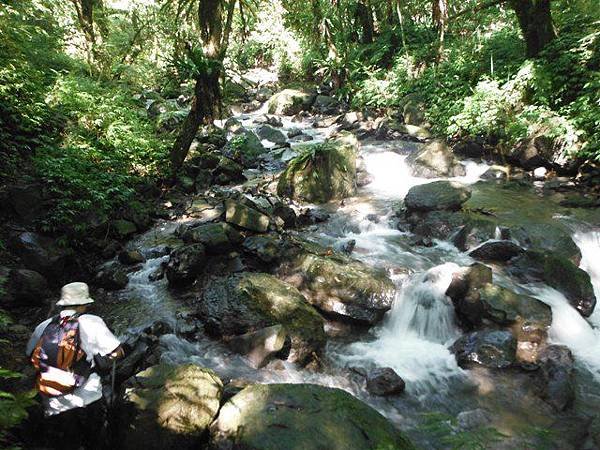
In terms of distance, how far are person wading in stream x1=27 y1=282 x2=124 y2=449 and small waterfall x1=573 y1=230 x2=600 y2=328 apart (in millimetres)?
7700

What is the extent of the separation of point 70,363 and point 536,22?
14.0 meters

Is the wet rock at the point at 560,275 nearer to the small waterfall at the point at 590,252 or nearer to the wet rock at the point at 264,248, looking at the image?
the small waterfall at the point at 590,252

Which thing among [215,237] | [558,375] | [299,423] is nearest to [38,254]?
[215,237]

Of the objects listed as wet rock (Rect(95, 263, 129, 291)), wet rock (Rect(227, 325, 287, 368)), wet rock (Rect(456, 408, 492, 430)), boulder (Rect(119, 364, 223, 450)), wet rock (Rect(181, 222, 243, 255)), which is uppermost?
wet rock (Rect(181, 222, 243, 255))

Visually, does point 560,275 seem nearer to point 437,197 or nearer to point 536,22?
point 437,197

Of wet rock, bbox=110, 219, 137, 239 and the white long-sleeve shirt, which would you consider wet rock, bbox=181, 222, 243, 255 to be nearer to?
wet rock, bbox=110, 219, 137, 239

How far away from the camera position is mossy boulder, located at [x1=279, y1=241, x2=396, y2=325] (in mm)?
6207

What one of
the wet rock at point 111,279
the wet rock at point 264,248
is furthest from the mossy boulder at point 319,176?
the wet rock at point 111,279

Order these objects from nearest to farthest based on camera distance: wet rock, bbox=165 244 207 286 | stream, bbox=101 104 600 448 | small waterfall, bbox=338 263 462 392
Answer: stream, bbox=101 104 600 448 < small waterfall, bbox=338 263 462 392 < wet rock, bbox=165 244 207 286

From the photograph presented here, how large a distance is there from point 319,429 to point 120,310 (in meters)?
4.42

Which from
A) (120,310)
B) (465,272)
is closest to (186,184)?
(120,310)

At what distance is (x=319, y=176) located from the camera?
1084cm

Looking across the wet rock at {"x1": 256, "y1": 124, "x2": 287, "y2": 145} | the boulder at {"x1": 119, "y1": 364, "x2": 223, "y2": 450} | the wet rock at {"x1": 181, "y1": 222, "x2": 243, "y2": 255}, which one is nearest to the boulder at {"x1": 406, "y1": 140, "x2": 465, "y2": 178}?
the wet rock at {"x1": 256, "y1": 124, "x2": 287, "y2": 145}

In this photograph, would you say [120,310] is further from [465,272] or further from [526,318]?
[526,318]
